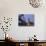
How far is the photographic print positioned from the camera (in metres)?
5.33

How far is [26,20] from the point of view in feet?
17.6

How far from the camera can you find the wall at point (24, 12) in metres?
5.28

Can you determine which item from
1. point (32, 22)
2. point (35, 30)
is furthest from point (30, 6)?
point (35, 30)

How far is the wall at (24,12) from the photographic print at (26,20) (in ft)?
0.40

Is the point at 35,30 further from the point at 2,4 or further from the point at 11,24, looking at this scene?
the point at 2,4

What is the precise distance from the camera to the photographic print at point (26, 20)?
5332mm

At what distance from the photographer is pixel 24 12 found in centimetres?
532

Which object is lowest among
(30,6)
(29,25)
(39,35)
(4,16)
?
(39,35)

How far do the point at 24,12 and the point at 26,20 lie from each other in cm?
33

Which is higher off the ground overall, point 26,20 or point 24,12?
point 24,12

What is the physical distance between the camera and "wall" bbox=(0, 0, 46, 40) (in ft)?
17.3

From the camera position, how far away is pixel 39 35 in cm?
527

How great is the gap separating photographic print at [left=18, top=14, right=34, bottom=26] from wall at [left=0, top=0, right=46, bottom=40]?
0.12 m

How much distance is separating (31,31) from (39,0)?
1.30 m
